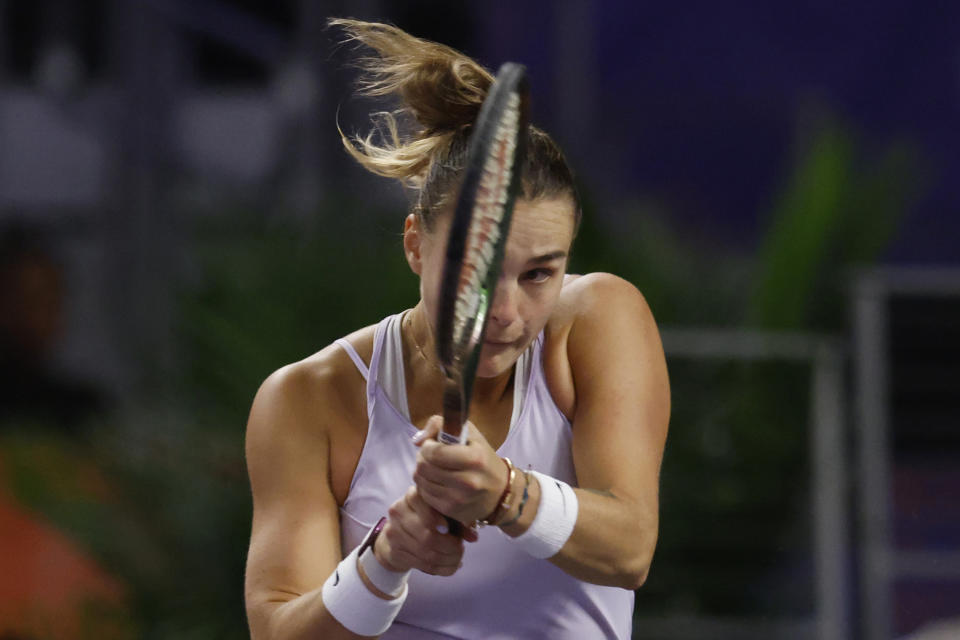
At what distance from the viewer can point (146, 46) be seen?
5527mm

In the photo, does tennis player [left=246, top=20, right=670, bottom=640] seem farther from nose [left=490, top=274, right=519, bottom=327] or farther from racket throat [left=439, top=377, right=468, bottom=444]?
racket throat [left=439, top=377, right=468, bottom=444]

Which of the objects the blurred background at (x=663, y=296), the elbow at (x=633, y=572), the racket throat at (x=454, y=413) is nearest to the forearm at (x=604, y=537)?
the elbow at (x=633, y=572)

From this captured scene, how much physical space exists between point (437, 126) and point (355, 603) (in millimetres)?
537

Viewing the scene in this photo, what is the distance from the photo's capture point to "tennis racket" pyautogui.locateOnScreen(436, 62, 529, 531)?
4.00 ft

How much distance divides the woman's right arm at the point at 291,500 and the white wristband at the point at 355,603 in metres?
0.05

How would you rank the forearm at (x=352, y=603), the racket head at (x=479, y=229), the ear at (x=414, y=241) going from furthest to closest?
the ear at (x=414, y=241), the forearm at (x=352, y=603), the racket head at (x=479, y=229)

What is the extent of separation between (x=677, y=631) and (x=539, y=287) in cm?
229

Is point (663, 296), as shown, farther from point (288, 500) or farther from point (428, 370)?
point (288, 500)

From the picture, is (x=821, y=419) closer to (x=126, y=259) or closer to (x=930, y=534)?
(x=930, y=534)

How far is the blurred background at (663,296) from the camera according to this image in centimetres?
356

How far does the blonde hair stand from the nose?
99mm

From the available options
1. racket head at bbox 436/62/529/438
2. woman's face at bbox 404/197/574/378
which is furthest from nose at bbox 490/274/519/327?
racket head at bbox 436/62/529/438

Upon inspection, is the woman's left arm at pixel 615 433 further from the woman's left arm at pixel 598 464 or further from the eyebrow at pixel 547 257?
the eyebrow at pixel 547 257

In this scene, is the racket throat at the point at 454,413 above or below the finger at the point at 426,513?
above
